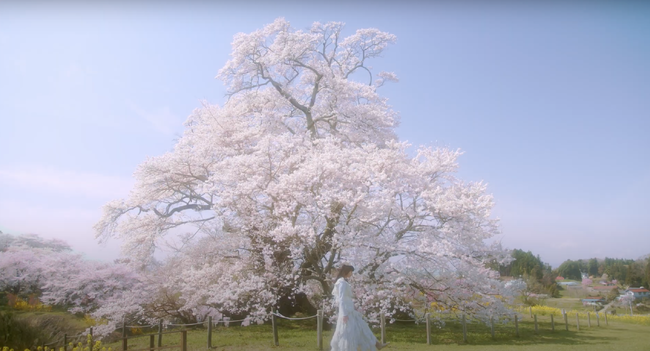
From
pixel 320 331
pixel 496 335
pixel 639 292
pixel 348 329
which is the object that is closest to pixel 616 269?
pixel 639 292

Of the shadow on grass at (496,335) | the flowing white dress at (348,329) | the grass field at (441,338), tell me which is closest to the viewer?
the flowing white dress at (348,329)

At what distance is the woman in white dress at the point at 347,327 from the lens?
4863mm

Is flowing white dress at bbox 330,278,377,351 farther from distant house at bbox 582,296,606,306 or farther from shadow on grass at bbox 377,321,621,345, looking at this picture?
distant house at bbox 582,296,606,306

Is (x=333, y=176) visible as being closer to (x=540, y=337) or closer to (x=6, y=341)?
(x=6, y=341)

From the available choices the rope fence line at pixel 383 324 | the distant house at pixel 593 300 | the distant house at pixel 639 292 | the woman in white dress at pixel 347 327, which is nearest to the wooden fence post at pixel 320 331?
the rope fence line at pixel 383 324

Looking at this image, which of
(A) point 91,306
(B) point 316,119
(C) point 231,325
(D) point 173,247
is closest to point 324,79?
(B) point 316,119

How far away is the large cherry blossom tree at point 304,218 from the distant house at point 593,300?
30.8 ft

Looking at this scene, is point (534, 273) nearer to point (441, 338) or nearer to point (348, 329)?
point (441, 338)

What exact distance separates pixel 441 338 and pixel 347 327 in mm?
6552

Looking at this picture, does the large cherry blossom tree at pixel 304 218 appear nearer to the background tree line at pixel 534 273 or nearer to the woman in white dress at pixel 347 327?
the woman in white dress at pixel 347 327

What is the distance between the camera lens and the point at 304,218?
918 cm

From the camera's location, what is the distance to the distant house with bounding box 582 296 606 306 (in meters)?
16.2

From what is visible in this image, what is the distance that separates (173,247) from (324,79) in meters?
7.40

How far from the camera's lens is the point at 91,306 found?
11375 millimetres
